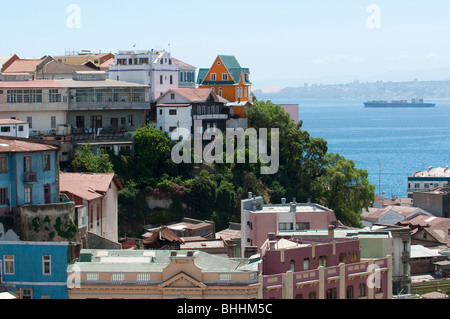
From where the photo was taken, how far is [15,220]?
2825 centimetres

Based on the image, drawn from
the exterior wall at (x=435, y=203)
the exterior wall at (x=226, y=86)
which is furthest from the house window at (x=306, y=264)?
the exterior wall at (x=435, y=203)

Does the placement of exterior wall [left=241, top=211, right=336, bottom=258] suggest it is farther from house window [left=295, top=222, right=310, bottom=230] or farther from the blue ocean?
the blue ocean

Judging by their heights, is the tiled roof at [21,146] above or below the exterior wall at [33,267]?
above

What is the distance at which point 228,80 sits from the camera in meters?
62.1

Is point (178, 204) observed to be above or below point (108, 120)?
below

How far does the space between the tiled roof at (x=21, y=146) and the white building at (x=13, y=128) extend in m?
12.9

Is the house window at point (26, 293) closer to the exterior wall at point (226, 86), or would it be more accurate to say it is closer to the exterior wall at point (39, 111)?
the exterior wall at point (39, 111)

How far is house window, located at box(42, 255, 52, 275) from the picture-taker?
24625 millimetres

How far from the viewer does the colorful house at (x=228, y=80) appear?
61.6 m

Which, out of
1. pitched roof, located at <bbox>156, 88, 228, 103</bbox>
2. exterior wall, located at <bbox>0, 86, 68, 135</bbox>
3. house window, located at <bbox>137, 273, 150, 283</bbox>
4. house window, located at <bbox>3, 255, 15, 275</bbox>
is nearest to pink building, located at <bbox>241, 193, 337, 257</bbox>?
house window, located at <bbox>137, 273, 150, 283</bbox>

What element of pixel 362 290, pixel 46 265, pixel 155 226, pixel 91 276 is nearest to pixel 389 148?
pixel 155 226

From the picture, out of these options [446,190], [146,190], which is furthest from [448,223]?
[146,190]
